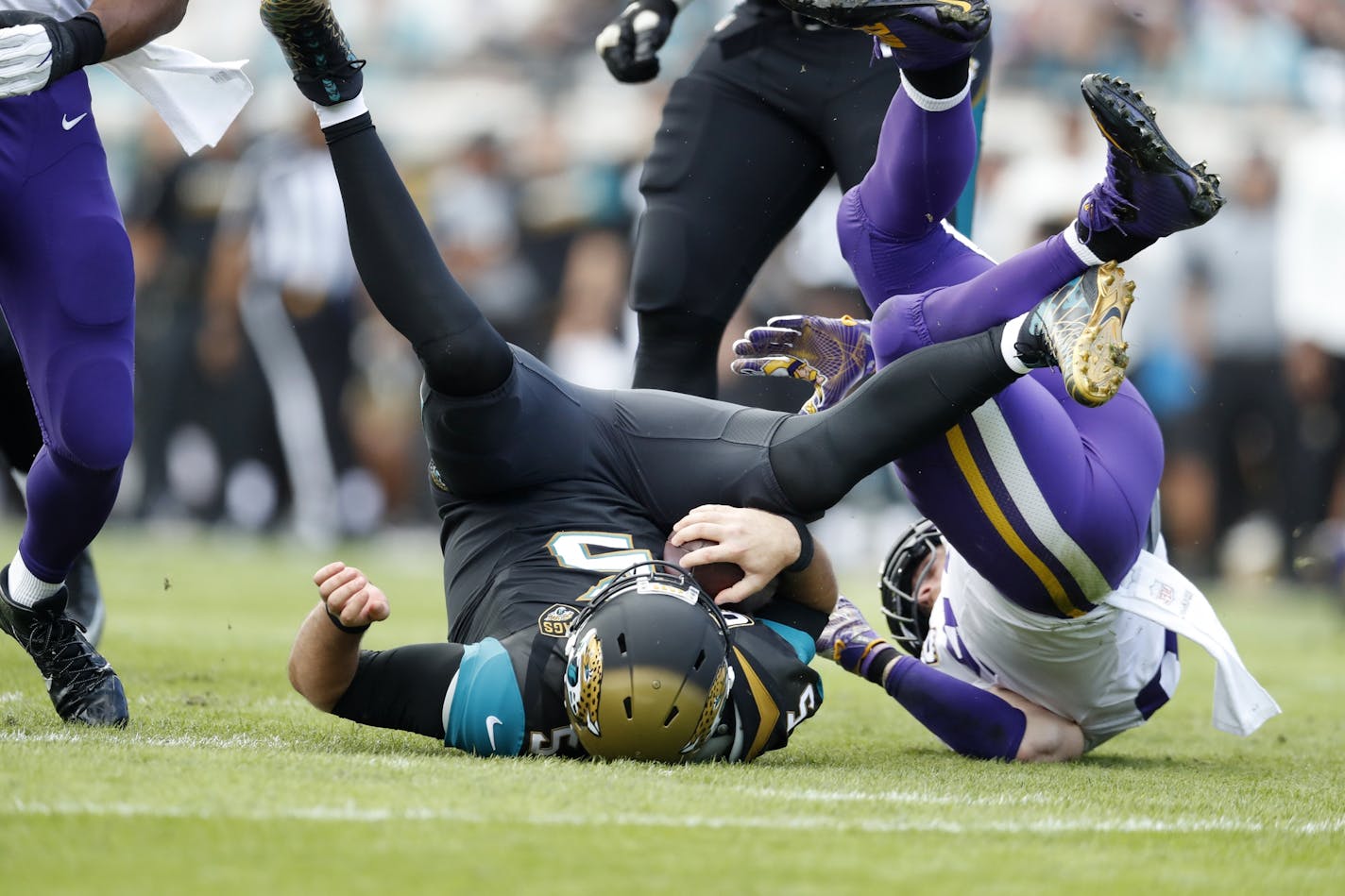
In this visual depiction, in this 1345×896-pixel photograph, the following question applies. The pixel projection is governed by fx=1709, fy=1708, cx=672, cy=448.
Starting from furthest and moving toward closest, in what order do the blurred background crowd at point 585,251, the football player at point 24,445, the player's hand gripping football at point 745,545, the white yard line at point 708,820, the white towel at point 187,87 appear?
the blurred background crowd at point 585,251, the football player at point 24,445, the white towel at point 187,87, the player's hand gripping football at point 745,545, the white yard line at point 708,820

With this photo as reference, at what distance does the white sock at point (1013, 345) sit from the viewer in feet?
10.6

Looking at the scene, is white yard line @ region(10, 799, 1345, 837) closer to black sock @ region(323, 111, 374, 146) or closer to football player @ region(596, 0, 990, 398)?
black sock @ region(323, 111, 374, 146)

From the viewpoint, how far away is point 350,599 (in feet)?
9.94

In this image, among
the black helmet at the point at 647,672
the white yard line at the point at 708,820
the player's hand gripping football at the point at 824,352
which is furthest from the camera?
the player's hand gripping football at the point at 824,352

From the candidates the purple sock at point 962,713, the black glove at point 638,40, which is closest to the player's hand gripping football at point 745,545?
the purple sock at point 962,713

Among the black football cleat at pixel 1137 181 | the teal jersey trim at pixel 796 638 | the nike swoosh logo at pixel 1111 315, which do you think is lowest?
the teal jersey trim at pixel 796 638

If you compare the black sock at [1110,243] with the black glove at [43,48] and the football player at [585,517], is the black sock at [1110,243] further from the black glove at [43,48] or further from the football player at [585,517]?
the black glove at [43,48]

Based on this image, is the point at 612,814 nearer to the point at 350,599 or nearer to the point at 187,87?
the point at 350,599

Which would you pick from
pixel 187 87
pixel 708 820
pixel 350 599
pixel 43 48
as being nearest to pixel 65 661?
pixel 350 599

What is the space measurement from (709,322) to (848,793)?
67.9 inches

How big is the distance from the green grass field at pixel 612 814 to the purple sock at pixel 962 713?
0.09 meters

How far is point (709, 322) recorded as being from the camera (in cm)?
436

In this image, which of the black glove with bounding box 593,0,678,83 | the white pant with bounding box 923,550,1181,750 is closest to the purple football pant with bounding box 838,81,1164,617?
the white pant with bounding box 923,550,1181,750

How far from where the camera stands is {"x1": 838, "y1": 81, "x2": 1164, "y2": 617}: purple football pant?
3.41 meters
